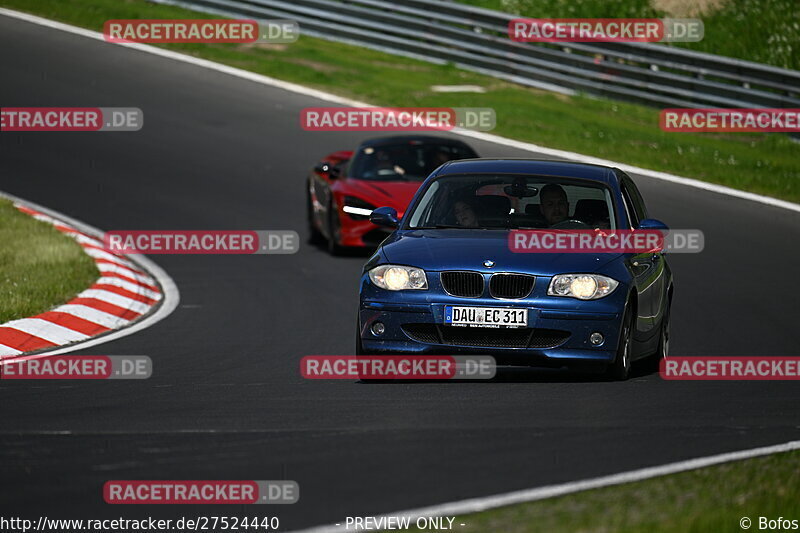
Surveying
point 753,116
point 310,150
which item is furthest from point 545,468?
point 753,116

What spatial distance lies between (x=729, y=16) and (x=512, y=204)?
2147 centimetres

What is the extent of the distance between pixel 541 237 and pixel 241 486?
400 centimetres

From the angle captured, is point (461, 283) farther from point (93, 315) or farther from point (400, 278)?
point (93, 315)

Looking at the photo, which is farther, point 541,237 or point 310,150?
point 310,150

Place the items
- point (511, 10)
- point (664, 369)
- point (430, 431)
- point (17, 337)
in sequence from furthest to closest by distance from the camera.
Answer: point (511, 10) < point (17, 337) < point (664, 369) < point (430, 431)

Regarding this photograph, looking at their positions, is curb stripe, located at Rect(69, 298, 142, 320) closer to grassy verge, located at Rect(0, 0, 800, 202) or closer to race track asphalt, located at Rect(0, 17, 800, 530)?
race track asphalt, located at Rect(0, 17, 800, 530)

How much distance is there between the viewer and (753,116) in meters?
25.0

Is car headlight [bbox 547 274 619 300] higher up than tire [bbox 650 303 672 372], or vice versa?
car headlight [bbox 547 274 619 300]

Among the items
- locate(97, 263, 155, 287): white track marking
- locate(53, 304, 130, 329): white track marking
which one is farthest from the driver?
locate(97, 263, 155, 287): white track marking

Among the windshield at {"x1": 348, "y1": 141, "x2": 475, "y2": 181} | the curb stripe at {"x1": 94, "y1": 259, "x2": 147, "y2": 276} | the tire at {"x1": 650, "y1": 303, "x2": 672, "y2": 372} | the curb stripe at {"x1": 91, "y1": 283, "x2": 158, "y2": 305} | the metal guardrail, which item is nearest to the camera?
the tire at {"x1": 650, "y1": 303, "x2": 672, "y2": 372}

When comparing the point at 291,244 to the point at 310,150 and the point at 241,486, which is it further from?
the point at 241,486

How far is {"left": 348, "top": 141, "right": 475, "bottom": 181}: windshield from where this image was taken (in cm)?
1730

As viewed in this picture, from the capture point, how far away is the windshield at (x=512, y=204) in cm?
1053

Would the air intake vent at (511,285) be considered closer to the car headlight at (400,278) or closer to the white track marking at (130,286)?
the car headlight at (400,278)
